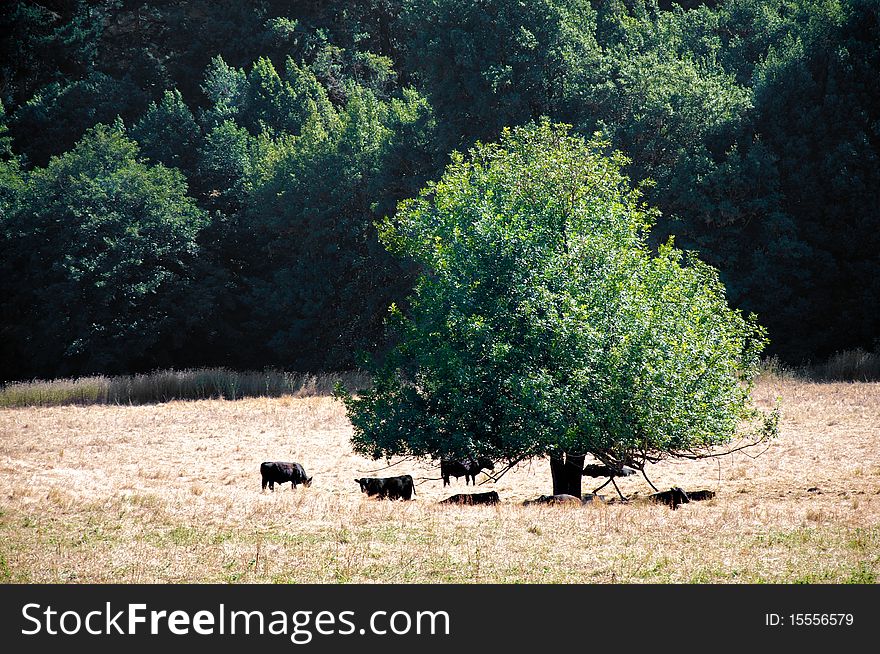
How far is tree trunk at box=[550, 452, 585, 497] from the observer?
19750 millimetres

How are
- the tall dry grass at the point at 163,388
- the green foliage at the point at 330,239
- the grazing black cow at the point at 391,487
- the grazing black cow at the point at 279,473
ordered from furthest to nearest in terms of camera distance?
the green foliage at the point at 330,239
the tall dry grass at the point at 163,388
the grazing black cow at the point at 279,473
the grazing black cow at the point at 391,487

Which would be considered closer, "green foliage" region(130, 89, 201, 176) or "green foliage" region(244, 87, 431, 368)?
"green foliage" region(244, 87, 431, 368)

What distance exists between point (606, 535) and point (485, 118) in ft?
100

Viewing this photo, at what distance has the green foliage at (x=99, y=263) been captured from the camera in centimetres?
4644

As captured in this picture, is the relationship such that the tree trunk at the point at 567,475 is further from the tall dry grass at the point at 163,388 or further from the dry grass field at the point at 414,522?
the tall dry grass at the point at 163,388

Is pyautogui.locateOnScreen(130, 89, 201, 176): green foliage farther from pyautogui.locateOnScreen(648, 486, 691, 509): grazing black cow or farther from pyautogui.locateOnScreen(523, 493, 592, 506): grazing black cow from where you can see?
pyautogui.locateOnScreen(648, 486, 691, 509): grazing black cow

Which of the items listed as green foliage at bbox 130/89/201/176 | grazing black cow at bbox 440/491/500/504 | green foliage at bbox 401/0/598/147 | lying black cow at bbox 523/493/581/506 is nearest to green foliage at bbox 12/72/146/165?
green foliage at bbox 130/89/201/176

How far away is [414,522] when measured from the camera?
1605 cm

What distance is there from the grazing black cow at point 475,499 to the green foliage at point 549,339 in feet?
3.38

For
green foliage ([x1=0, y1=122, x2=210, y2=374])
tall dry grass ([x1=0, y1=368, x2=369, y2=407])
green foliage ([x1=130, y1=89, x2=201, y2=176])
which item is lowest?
tall dry grass ([x1=0, y1=368, x2=369, y2=407])

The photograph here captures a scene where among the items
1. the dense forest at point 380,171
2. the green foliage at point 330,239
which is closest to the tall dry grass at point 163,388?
the dense forest at point 380,171

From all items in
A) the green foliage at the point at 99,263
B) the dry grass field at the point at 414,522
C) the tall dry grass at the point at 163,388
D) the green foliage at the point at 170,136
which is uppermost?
the green foliage at the point at 170,136

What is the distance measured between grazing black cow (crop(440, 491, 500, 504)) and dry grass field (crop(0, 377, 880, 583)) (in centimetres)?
43

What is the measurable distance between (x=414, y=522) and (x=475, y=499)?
343 cm
